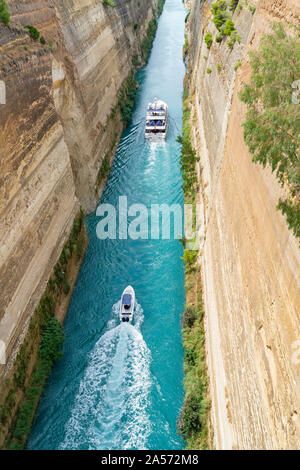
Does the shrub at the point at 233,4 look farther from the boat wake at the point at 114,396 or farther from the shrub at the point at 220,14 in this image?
the boat wake at the point at 114,396

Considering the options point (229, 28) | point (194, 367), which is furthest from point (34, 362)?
point (229, 28)

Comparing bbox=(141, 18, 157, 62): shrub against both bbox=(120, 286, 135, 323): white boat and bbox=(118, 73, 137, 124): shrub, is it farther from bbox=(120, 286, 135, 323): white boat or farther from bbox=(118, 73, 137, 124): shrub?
bbox=(120, 286, 135, 323): white boat

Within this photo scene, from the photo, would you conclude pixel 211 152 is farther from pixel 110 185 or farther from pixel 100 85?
pixel 100 85

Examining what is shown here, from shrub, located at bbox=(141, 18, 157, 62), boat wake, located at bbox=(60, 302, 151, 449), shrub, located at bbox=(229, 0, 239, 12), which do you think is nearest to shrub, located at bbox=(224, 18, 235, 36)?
shrub, located at bbox=(229, 0, 239, 12)

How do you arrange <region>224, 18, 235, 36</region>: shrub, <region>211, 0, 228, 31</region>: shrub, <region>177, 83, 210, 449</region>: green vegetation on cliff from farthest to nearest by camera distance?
1. <region>211, 0, 228, 31</region>: shrub
2. <region>224, 18, 235, 36</region>: shrub
3. <region>177, 83, 210, 449</region>: green vegetation on cliff

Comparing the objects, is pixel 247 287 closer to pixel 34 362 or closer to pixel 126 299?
pixel 126 299

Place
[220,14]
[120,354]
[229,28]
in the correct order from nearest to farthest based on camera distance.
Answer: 1. [120,354]
2. [229,28]
3. [220,14]

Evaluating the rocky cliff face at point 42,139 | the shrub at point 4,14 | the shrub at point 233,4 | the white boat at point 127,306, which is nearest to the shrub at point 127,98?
the rocky cliff face at point 42,139
